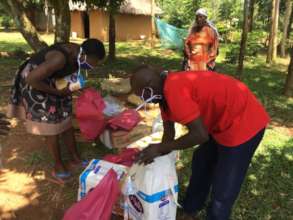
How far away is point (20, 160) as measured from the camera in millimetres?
4172

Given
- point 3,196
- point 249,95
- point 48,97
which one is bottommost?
point 3,196

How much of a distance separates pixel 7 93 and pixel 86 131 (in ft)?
12.1

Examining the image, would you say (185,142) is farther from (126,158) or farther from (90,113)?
(90,113)

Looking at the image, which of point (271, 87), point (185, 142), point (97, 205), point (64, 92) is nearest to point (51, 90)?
point (64, 92)

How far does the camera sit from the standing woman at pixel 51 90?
3.10m

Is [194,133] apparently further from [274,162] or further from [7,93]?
[7,93]

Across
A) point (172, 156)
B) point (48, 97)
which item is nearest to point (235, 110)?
point (172, 156)

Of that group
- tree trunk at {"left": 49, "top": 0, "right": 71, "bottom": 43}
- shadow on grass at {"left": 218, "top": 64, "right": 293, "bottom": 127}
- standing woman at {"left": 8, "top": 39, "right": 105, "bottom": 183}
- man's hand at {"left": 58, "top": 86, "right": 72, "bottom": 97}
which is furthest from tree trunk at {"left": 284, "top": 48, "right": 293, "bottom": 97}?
man's hand at {"left": 58, "top": 86, "right": 72, "bottom": 97}

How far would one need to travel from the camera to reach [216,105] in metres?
2.23

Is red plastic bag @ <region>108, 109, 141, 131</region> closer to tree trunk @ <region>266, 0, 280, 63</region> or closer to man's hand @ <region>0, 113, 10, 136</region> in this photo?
man's hand @ <region>0, 113, 10, 136</region>

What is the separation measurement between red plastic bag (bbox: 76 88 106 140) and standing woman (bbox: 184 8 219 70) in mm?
2465

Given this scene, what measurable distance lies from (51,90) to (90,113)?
21.6 inches

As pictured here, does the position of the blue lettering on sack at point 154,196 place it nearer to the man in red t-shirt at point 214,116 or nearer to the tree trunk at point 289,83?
the man in red t-shirt at point 214,116

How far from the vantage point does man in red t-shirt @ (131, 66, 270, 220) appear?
205 centimetres
